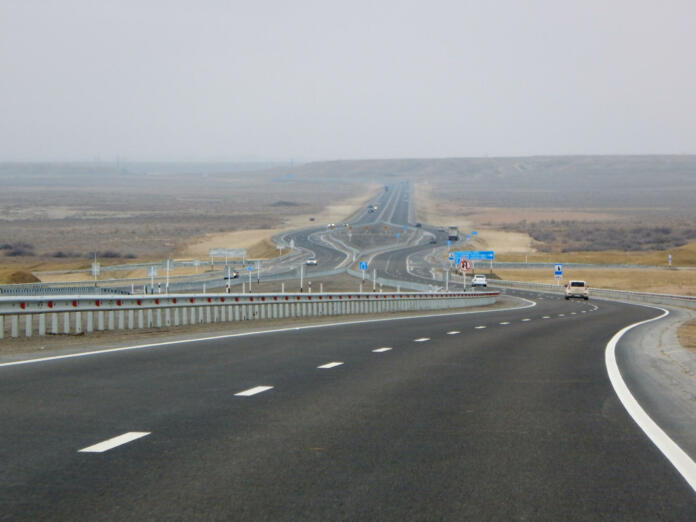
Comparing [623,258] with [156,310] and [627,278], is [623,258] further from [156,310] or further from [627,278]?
[156,310]

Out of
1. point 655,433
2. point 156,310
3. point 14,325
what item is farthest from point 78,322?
point 655,433

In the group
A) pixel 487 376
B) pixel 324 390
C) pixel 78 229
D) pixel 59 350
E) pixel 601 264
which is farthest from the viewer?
pixel 78 229

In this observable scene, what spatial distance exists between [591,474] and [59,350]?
11.7 meters

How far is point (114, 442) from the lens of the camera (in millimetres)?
8602

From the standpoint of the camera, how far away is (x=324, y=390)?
1251cm

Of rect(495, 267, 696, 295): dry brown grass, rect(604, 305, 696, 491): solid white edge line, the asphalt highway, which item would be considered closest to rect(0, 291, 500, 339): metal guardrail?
the asphalt highway

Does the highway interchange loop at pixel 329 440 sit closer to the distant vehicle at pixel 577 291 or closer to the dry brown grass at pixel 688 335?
the dry brown grass at pixel 688 335

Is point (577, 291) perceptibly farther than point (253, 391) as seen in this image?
Yes

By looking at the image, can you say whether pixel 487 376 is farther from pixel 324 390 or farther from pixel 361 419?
pixel 361 419

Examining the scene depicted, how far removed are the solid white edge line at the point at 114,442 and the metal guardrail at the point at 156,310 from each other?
1070 centimetres

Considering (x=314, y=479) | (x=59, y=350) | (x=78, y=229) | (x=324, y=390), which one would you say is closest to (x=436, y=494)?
(x=314, y=479)

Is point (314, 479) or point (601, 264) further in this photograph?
point (601, 264)

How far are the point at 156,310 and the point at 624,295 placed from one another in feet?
176

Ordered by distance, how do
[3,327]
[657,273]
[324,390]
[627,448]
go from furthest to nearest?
[657,273] → [3,327] → [324,390] → [627,448]
